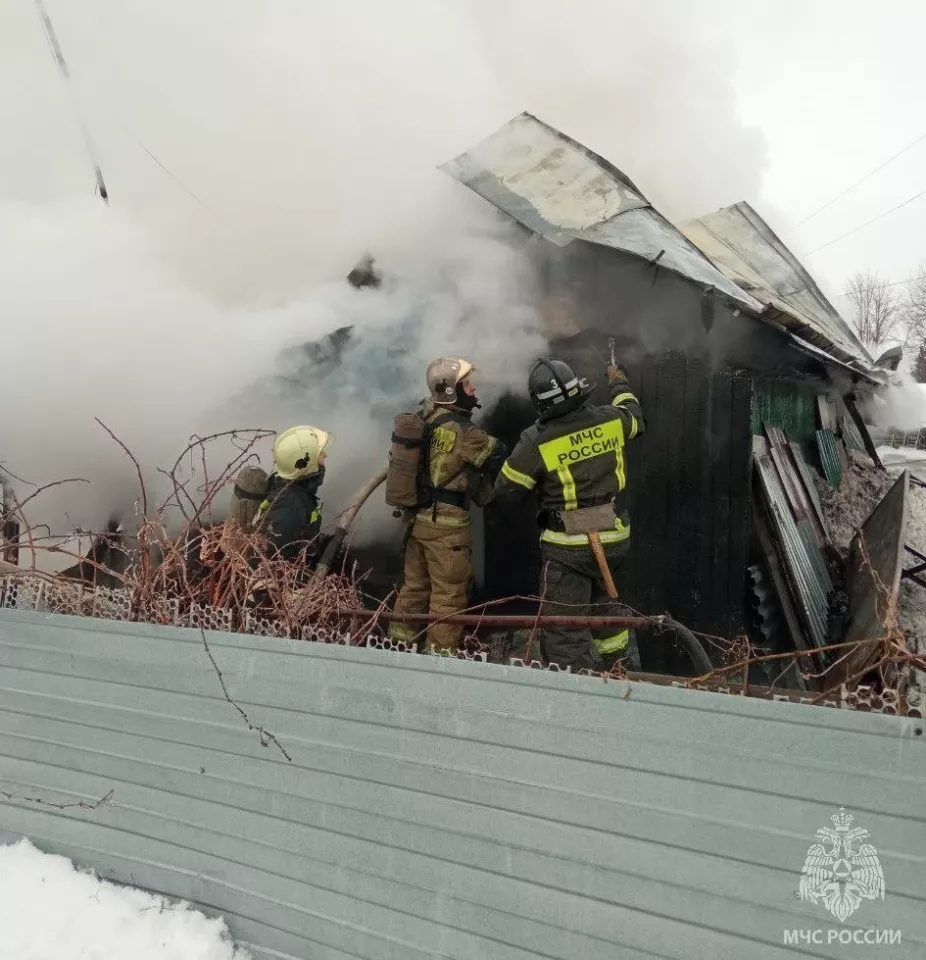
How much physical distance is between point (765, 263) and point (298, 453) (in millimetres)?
5884

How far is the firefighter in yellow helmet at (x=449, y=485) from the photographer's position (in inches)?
156

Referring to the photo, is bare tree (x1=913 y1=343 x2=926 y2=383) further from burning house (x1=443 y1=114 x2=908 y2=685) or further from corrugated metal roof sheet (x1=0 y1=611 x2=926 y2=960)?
corrugated metal roof sheet (x1=0 y1=611 x2=926 y2=960)

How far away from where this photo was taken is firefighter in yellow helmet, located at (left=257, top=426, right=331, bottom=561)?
3.89 metres

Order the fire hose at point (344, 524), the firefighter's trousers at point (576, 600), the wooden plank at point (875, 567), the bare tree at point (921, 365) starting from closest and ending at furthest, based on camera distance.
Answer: the wooden plank at point (875, 567) → the firefighter's trousers at point (576, 600) → the fire hose at point (344, 524) → the bare tree at point (921, 365)

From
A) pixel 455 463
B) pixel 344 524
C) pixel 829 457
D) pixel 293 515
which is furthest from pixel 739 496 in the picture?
pixel 293 515

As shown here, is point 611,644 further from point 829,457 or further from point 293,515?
point 829,457

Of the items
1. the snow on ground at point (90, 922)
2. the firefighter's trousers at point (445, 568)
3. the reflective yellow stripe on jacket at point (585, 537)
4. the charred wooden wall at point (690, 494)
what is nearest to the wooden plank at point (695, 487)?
the charred wooden wall at point (690, 494)

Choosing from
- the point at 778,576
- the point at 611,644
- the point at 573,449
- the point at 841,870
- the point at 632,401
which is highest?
the point at 632,401

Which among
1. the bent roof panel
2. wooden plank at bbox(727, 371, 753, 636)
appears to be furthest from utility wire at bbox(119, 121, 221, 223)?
wooden plank at bbox(727, 371, 753, 636)

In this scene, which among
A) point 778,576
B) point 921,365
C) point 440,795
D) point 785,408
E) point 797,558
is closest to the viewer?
point 440,795

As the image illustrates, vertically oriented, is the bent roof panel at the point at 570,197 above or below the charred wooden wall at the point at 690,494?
above

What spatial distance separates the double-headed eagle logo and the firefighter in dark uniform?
5.82 feet

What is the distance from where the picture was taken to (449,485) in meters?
4.04

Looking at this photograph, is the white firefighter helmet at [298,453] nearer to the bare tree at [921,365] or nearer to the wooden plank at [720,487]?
the wooden plank at [720,487]
